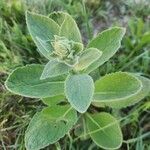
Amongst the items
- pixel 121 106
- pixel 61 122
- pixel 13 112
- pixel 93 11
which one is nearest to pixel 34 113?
pixel 13 112

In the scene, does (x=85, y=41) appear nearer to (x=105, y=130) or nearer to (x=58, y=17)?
(x=58, y=17)

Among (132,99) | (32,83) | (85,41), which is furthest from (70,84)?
(85,41)

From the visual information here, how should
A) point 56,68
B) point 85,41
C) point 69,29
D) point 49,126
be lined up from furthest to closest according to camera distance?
point 85,41, point 49,126, point 69,29, point 56,68

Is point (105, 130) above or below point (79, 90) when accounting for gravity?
below

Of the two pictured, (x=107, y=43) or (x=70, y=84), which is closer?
(x=70, y=84)

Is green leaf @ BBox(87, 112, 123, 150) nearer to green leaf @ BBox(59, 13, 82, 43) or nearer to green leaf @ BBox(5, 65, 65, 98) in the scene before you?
green leaf @ BBox(5, 65, 65, 98)

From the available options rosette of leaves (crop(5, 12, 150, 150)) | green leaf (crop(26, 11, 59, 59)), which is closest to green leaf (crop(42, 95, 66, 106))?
rosette of leaves (crop(5, 12, 150, 150))

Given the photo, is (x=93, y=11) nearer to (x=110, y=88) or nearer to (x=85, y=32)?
(x=85, y=32)

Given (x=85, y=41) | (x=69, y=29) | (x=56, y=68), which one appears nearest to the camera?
(x=56, y=68)

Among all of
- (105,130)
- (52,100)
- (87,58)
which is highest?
(87,58)
